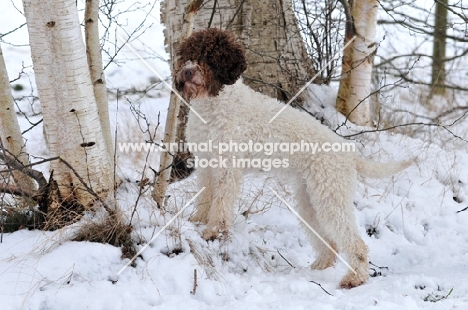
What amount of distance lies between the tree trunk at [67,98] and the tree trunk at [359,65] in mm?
3237

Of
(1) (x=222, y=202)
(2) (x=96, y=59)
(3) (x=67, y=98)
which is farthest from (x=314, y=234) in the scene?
(2) (x=96, y=59)

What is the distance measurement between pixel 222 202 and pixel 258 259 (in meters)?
0.54

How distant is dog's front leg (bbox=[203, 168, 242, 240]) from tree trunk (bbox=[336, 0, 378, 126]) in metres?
2.61

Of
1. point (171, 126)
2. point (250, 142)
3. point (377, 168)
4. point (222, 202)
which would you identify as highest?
point (171, 126)

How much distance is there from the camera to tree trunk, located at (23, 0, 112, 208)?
3.52 m

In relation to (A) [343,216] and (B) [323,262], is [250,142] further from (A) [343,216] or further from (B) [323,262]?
(B) [323,262]

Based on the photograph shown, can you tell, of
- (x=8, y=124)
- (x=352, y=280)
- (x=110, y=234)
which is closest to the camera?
(x=110, y=234)

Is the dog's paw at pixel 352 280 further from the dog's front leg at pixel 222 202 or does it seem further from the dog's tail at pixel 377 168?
the dog's front leg at pixel 222 202

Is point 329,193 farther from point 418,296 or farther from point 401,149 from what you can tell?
point 401,149

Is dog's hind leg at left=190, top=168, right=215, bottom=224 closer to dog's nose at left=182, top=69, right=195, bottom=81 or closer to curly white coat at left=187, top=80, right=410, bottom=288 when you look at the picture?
curly white coat at left=187, top=80, right=410, bottom=288

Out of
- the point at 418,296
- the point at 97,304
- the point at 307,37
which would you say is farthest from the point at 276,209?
the point at 307,37

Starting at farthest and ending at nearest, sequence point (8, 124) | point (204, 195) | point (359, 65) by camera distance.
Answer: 1. point (359, 65)
2. point (8, 124)
3. point (204, 195)

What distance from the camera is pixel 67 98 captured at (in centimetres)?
364

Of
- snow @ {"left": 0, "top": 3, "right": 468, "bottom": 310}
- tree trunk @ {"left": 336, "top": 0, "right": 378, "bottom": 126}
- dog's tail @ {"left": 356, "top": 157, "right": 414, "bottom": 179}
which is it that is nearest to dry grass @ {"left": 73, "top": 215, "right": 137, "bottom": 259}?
snow @ {"left": 0, "top": 3, "right": 468, "bottom": 310}
